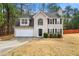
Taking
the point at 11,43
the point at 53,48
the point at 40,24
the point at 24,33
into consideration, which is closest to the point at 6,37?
the point at 11,43

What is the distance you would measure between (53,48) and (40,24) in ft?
1.06

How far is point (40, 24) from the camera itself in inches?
Answer: 280

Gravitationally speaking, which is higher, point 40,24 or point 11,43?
point 40,24

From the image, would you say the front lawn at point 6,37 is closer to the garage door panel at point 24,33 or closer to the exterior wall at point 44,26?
the garage door panel at point 24,33

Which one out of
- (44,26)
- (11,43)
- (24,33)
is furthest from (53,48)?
Answer: (11,43)

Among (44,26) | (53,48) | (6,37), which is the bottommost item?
(53,48)

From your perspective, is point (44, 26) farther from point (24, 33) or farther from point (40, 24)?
point (24, 33)

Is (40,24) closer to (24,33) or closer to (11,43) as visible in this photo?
(24,33)

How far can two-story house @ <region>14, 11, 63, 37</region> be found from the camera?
7.08 metres

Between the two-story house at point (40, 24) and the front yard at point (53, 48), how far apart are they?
124mm

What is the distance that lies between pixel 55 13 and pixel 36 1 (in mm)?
268

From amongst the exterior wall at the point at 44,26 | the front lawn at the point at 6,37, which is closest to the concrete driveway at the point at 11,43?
the front lawn at the point at 6,37

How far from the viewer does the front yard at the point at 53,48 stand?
7.04 meters

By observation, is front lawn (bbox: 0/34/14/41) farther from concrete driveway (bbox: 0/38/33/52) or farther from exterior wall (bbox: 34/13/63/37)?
exterior wall (bbox: 34/13/63/37)
